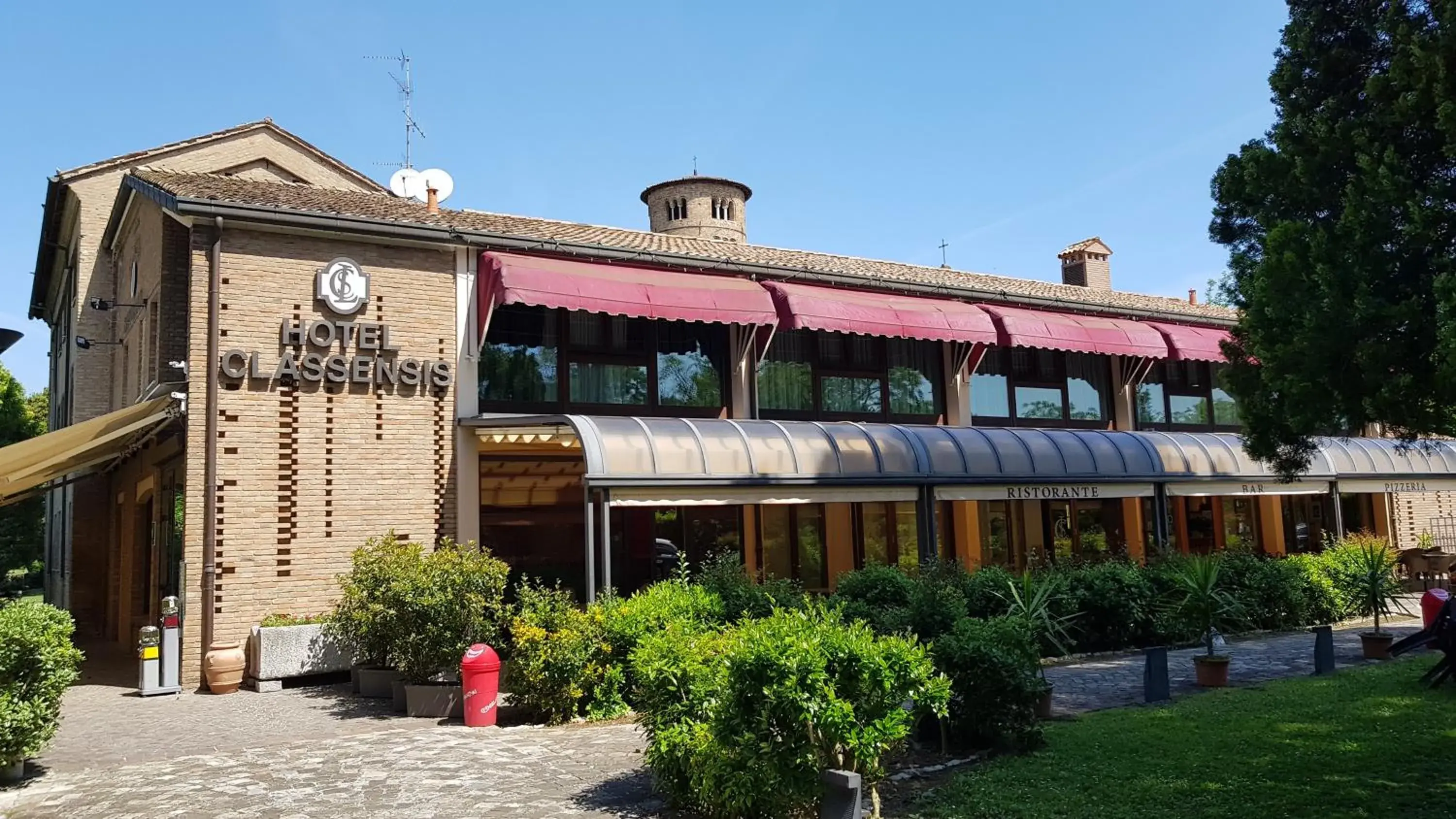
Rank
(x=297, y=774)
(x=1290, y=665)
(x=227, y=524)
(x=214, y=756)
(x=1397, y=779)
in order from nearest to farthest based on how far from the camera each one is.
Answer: (x=1397, y=779)
(x=297, y=774)
(x=214, y=756)
(x=1290, y=665)
(x=227, y=524)

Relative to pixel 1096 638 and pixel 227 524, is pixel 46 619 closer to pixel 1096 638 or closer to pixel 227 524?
pixel 227 524

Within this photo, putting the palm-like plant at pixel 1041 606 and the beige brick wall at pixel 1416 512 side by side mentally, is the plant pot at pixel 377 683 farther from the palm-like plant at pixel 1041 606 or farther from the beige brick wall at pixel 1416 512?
the beige brick wall at pixel 1416 512

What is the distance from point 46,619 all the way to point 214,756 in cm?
191

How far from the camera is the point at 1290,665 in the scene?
12.4m

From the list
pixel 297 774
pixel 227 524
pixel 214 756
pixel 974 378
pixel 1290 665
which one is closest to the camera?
pixel 297 774

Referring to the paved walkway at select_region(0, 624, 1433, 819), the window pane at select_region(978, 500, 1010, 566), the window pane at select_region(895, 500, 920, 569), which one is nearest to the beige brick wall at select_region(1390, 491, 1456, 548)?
the window pane at select_region(978, 500, 1010, 566)

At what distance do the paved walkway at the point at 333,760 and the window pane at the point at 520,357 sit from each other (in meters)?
5.13

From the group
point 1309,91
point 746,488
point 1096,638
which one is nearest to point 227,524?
point 746,488

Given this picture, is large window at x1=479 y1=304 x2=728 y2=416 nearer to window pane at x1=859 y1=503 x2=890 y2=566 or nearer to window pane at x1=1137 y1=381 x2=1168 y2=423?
window pane at x1=859 y1=503 x2=890 y2=566

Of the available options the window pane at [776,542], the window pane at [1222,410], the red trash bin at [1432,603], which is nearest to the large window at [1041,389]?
the window pane at [1222,410]

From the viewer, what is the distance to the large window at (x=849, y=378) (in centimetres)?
1841

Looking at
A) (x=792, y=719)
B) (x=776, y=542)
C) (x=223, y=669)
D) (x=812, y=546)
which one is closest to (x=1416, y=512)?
(x=812, y=546)

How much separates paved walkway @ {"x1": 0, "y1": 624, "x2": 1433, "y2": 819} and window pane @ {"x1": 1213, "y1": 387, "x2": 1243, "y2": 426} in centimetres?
1210

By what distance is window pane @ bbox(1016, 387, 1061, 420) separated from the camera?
21375 millimetres
